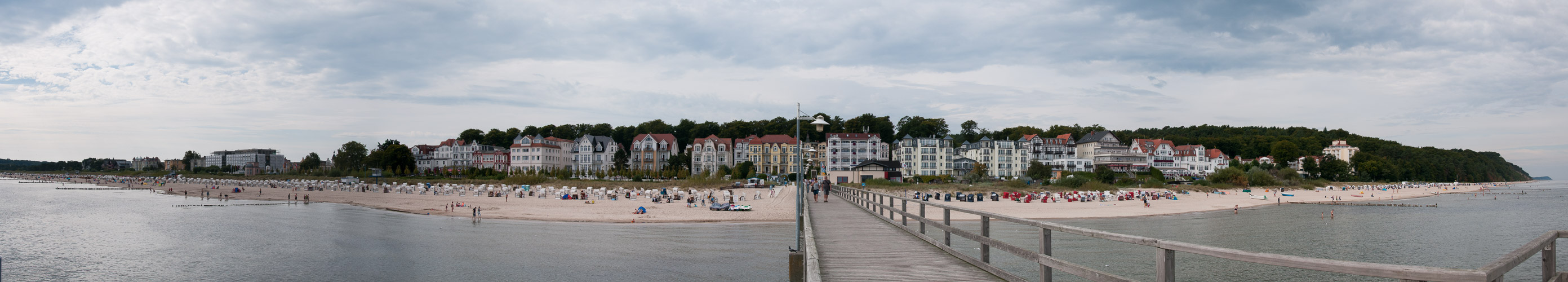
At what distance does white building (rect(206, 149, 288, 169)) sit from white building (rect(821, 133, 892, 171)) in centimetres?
14839

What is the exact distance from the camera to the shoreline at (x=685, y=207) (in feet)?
125

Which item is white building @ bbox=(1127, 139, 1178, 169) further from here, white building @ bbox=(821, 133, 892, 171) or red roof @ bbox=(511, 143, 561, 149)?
red roof @ bbox=(511, 143, 561, 149)

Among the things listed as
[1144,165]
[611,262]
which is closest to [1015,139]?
[1144,165]

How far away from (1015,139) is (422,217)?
98326 mm

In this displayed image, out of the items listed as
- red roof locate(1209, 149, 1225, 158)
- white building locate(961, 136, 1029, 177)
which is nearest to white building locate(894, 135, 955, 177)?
white building locate(961, 136, 1029, 177)

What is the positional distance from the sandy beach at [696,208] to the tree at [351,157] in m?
42.7

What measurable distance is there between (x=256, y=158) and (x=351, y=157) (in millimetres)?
87598

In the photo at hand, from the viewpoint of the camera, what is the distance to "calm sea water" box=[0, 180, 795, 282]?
2131cm

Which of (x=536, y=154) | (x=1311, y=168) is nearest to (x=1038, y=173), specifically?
(x=1311, y=168)

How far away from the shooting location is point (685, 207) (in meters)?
44.7

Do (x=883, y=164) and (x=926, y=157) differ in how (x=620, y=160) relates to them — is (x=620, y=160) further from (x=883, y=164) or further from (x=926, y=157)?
(x=926, y=157)

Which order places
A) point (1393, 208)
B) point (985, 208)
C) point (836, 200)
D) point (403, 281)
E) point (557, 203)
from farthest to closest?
point (1393, 208) → point (557, 203) → point (985, 208) → point (836, 200) → point (403, 281)

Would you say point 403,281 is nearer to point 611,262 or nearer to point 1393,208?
point 611,262

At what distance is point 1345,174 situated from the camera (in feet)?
368
